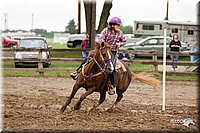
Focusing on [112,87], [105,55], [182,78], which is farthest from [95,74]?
[182,78]

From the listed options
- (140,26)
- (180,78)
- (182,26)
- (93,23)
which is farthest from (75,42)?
(180,78)

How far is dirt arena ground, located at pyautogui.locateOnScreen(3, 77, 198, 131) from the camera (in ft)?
24.3

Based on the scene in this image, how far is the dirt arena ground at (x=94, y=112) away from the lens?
741 centimetres

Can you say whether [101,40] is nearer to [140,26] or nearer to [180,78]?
[180,78]

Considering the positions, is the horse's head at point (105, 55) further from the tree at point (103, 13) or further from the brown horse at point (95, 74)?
the tree at point (103, 13)

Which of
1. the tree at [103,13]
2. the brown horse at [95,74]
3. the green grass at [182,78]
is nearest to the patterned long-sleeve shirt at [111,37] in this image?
the brown horse at [95,74]

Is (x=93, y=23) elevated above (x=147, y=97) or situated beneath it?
elevated above

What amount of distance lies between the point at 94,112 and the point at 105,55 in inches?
55.3

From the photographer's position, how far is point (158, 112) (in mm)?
9617

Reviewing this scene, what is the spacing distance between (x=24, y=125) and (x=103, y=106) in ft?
11.6

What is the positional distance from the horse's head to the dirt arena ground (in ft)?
3.41

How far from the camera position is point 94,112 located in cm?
916

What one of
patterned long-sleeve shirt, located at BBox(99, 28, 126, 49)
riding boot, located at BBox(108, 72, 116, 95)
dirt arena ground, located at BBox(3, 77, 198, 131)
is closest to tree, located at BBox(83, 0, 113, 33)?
dirt arena ground, located at BBox(3, 77, 198, 131)

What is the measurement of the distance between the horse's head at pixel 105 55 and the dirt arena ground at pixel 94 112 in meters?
1.04
